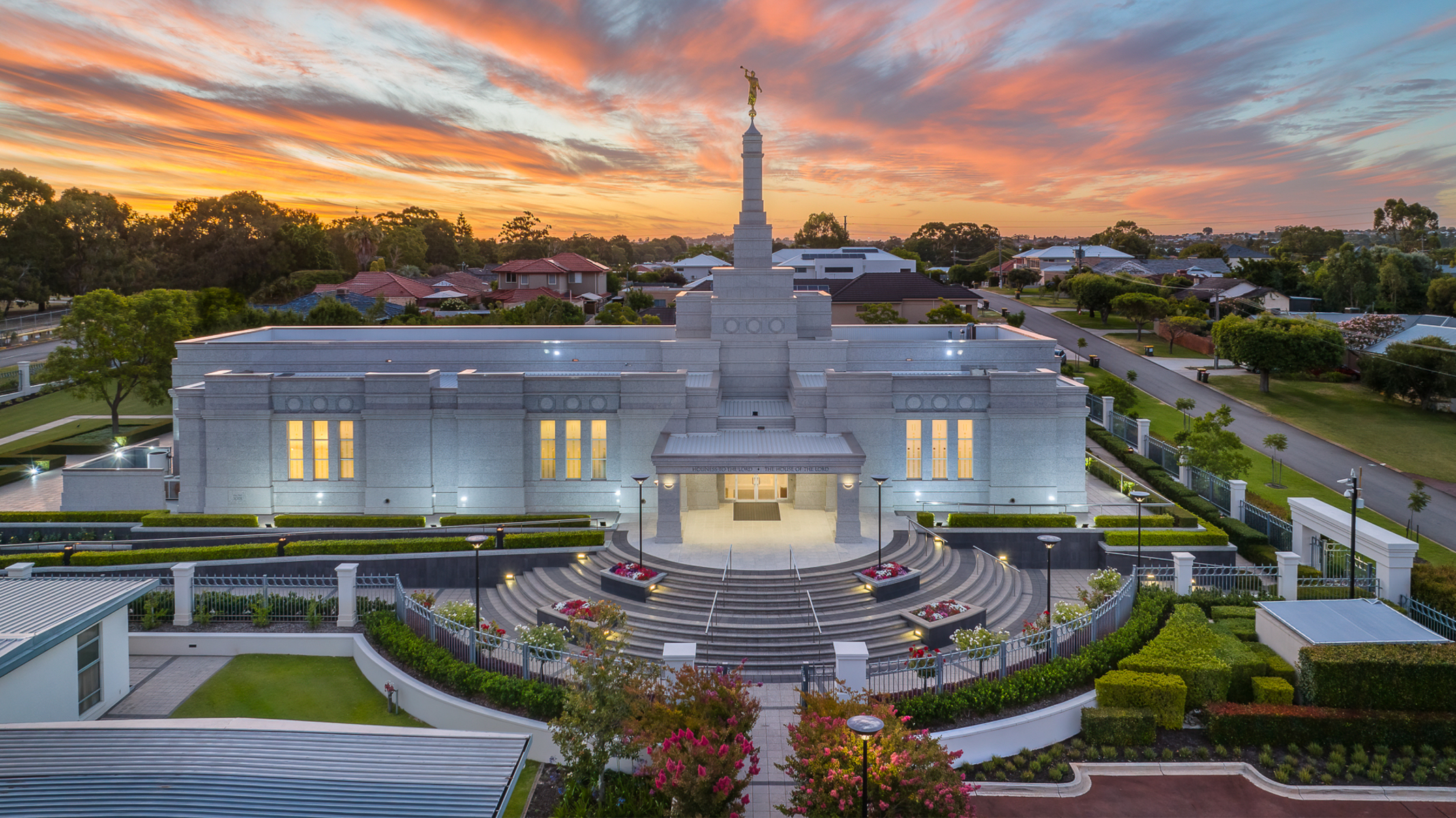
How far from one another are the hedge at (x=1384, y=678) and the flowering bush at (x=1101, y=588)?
555 centimetres

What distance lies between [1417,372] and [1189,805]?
58.4 meters

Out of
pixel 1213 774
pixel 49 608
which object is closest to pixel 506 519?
pixel 49 608

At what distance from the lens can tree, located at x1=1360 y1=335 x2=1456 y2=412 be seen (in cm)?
5900

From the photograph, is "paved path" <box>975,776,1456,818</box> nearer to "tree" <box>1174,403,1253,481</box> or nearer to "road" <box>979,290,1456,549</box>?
"tree" <box>1174,403,1253,481</box>

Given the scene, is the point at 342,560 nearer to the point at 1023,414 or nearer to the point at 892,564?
the point at 892,564

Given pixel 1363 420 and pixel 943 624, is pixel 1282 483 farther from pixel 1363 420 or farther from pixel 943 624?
pixel 943 624

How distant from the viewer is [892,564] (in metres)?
27.8

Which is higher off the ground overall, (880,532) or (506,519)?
(880,532)

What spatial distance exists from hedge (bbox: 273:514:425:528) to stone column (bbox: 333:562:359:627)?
→ 6867mm

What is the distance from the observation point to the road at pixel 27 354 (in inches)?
2874

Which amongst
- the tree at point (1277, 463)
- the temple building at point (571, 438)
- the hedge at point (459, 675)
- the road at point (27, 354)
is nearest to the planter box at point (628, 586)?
→ the hedge at point (459, 675)

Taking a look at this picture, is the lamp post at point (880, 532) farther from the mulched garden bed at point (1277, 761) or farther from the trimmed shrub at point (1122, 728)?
the mulched garden bed at point (1277, 761)

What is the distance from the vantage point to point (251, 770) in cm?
1470

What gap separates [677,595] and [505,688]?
742 cm
